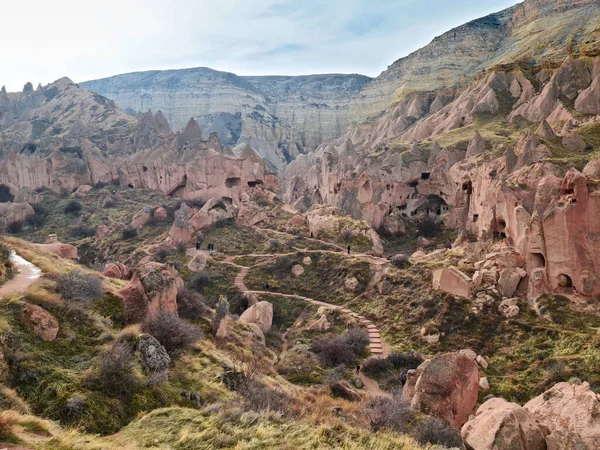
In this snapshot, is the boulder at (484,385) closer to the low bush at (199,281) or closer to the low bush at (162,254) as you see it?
the low bush at (199,281)

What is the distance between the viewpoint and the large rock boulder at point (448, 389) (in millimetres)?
13062

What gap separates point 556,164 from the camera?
2719 centimetres

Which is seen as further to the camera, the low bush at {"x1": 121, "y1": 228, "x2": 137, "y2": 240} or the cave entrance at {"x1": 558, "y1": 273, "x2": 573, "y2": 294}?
the low bush at {"x1": 121, "y1": 228, "x2": 137, "y2": 240}

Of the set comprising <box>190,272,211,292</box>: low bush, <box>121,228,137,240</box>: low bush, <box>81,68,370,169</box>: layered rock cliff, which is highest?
<box>81,68,370,169</box>: layered rock cliff

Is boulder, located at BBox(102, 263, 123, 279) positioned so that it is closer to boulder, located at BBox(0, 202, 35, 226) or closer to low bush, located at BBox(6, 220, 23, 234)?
low bush, located at BBox(6, 220, 23, 234)

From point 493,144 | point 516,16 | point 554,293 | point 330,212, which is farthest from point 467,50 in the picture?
point 554,293

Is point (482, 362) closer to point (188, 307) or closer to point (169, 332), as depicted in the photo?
point (188, 307)

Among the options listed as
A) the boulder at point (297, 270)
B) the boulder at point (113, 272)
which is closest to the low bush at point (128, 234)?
the boulder at point (297, 270)

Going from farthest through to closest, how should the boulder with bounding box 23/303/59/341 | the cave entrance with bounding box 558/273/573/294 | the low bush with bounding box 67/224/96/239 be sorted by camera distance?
the low bush with bounding box 67/224/96/239, the cave entrance with bounding box 558/273/573/294, the boulder with bounding box 23/303/59/341

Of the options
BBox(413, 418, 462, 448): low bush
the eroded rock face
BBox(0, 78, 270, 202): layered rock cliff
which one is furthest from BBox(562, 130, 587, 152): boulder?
the eroded rock face

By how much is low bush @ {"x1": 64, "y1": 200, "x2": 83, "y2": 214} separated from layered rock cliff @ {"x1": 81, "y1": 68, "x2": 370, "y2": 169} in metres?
71.4

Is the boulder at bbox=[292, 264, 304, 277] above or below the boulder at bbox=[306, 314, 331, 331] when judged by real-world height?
above

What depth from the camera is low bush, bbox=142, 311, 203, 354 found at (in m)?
12.3

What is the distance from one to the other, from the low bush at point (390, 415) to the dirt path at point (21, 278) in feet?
32.3
